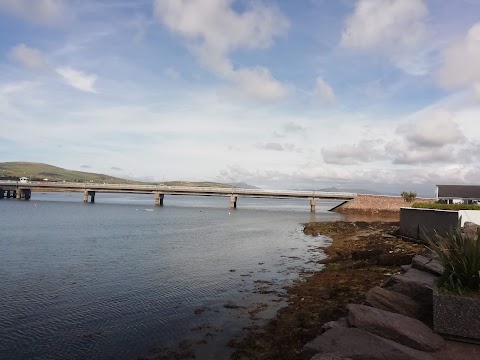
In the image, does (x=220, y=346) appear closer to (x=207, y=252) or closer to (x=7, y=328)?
(x=7, y=328)

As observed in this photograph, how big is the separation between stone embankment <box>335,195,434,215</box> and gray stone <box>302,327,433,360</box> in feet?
349

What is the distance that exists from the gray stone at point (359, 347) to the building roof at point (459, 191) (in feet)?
285

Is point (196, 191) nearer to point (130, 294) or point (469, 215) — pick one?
point (469, 215)

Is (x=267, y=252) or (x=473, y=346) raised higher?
(x=473, y=346)

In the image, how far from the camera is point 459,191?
8769 centimetres

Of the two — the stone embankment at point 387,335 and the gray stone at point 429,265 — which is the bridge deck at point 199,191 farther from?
the stone embankment at point 387,335

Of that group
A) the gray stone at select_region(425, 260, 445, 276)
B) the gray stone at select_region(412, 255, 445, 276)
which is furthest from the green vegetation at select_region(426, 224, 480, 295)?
the gray stone at select_region(425, 260, 445, 276)

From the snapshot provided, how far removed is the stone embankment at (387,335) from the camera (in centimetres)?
750

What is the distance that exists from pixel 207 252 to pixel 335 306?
64.7 ft

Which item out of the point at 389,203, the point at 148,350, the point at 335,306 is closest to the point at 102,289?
the point at 148,350

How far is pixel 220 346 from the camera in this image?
40.8ft

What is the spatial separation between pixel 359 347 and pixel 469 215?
26.8 metres

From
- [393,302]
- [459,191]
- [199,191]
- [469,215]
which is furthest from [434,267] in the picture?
[199,191]

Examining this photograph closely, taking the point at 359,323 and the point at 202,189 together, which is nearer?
the point at 359,323
